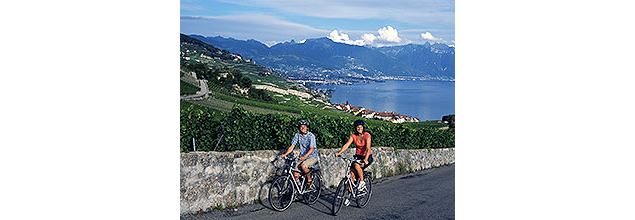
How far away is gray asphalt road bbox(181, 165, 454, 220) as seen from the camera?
6.39 metres

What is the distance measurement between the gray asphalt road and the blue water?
1.62ft

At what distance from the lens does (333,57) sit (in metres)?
6.46

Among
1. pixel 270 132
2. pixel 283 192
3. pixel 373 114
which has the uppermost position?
pixel 373 114

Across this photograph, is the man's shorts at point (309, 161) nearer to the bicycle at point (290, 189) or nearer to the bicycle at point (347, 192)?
the bicycle at point (290, 189)

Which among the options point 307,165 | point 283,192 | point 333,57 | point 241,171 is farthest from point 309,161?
point 333,57

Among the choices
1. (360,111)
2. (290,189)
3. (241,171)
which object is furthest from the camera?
(241,171)

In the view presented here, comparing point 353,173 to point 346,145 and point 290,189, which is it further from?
point 290,189

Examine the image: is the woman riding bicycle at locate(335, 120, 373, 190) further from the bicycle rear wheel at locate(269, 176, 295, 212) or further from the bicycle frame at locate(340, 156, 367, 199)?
the bicycle rear wheel at locate(269, 176, 295, 212)

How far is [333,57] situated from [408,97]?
64 cm

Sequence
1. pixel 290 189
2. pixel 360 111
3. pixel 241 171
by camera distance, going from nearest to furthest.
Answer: pixel 360 111 < pixel 290 189 < pixel 241 171

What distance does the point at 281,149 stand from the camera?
665 cm

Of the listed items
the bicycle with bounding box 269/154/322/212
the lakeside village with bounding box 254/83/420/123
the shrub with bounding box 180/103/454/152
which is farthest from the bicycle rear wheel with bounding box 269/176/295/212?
the lakeside village with bounding box 254/83/420/123

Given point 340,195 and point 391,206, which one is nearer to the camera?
point 340,195
